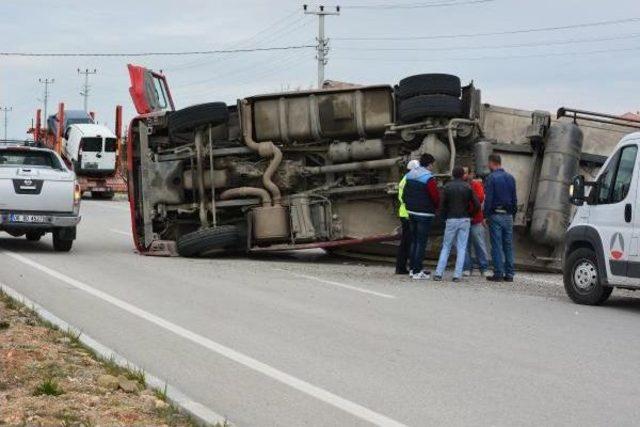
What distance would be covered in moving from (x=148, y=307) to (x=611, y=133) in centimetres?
812

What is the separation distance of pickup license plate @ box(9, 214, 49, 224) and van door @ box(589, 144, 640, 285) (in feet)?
30.1

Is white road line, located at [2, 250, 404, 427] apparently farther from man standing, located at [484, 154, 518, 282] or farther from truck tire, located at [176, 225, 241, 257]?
man standing, located at [484, 154, 518, 282]

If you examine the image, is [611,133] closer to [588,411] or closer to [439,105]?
[439,105]

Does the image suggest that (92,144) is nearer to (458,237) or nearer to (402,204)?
(402,204)

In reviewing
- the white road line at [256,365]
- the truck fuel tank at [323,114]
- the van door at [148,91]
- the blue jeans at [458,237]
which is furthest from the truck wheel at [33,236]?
the blue jeans at [458,237]

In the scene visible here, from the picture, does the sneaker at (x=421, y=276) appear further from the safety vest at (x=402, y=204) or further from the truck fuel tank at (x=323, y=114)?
the truck fuel tank at (x=323, y=114)

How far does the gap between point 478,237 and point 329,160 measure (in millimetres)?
3020

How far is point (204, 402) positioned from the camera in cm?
666

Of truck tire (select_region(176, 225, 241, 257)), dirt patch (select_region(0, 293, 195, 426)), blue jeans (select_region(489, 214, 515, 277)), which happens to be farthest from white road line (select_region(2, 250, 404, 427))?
blue jeans (select_region(489, 214, 515, 277))

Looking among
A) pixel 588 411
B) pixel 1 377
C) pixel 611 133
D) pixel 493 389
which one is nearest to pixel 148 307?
pixel 1 377

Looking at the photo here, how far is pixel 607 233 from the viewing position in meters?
11.6

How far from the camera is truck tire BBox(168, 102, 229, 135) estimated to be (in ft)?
54.4

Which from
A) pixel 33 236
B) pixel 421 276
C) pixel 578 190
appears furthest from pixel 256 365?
pixel 33 236

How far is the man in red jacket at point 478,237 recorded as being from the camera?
14928 millimetres
